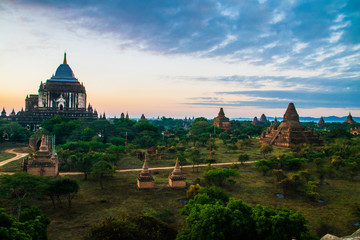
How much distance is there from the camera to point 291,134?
2662 inches

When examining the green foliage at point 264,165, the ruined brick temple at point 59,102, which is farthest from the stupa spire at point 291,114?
the ruined brick temple at point 59,102

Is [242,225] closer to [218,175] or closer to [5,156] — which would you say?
[218,175]

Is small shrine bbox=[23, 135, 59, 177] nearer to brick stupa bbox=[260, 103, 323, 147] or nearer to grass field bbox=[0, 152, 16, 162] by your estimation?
grass field bbox=[0, 152, 16, 162]

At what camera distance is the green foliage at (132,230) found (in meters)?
15.1

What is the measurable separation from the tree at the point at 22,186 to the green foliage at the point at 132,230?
8.10 m

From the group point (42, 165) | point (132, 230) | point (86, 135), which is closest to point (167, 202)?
point (132, 230)

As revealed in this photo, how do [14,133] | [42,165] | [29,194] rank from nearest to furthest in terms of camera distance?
[29,194], [42,165], [14,133]

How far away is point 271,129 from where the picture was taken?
78.5 m

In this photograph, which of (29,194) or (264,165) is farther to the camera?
(264,165)

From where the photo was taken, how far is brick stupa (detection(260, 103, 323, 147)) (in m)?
67.0

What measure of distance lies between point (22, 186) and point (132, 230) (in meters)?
11.3

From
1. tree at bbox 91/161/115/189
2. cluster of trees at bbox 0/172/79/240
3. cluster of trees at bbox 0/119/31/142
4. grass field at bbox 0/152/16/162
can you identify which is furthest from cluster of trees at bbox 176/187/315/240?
cluster of trees at bbox 0/119/31/142

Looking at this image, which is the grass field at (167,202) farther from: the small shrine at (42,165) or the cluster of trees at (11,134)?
the cluster of trees at (11,134)

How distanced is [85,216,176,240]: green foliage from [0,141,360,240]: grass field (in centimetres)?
311
